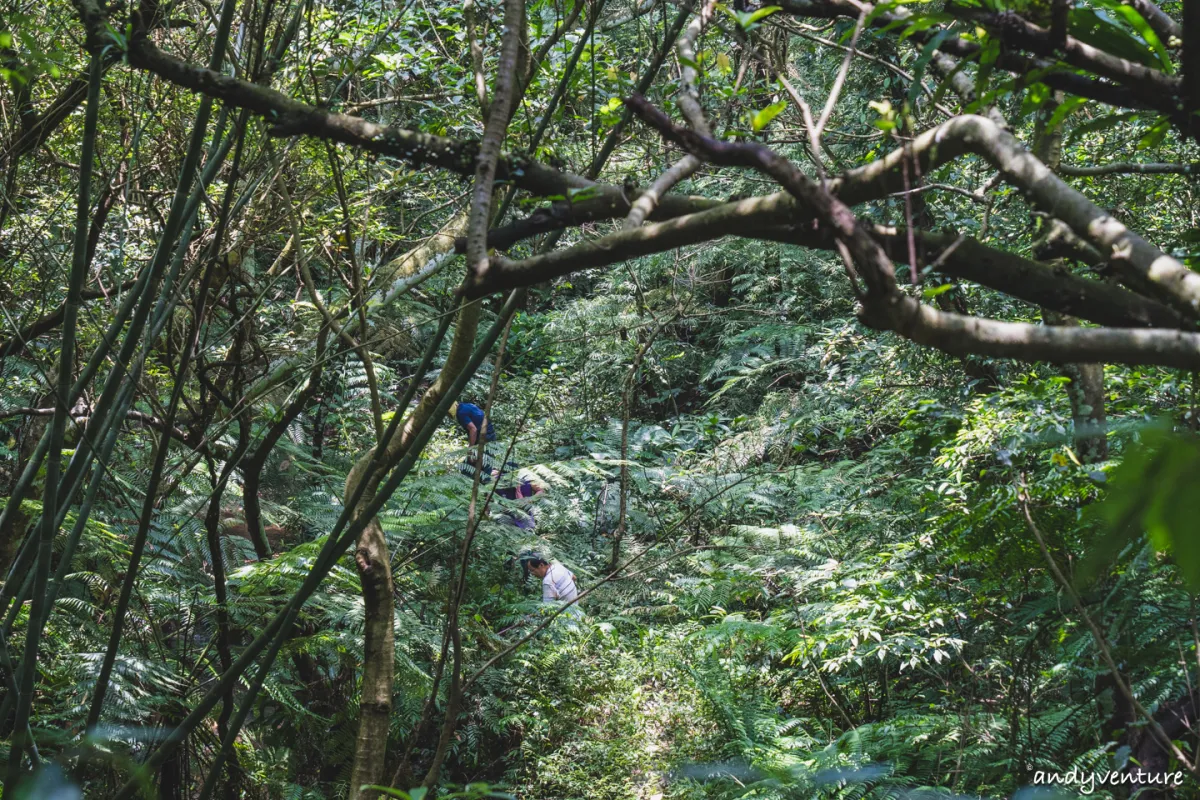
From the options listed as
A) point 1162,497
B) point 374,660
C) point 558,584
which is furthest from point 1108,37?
point 558,584

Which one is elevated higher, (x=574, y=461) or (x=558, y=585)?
(x=574, y=461)

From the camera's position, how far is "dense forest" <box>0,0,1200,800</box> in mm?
1143

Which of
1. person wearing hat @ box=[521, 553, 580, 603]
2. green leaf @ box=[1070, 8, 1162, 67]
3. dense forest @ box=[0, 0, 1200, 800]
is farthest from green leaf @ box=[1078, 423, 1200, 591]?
person wearing hat @ box=[521, 553, 580, 603]

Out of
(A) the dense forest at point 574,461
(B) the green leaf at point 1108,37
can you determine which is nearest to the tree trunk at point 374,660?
(A) the dense forest at point 574,461

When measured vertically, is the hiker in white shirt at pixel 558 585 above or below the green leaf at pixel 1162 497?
above

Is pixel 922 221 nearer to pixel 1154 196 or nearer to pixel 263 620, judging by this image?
pixel 1154 196

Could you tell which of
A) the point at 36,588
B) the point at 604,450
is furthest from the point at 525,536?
the point at 36,588

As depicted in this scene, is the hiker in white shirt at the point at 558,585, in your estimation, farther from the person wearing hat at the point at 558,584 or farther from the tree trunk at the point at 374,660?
the tree trunk at the point at 374,660

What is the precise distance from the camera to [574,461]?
17.2 feet

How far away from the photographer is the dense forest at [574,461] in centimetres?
114

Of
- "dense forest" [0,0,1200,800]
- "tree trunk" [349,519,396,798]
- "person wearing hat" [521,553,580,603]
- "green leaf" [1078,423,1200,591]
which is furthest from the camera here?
"person wearing hat" [521,553,580,603]

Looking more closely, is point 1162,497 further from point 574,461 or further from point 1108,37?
point 574,461

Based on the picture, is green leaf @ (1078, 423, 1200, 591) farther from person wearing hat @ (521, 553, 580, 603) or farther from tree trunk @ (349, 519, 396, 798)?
person wearing hat @ (521, 553, 580, 603)

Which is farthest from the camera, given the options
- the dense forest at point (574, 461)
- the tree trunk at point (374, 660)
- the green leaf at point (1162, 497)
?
the tree trunk at point (374, 660)
